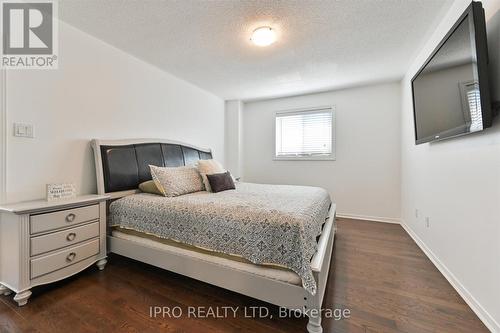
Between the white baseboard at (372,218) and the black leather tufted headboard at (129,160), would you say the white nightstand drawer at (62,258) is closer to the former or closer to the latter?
the black leather tufted headboard at (129,160)

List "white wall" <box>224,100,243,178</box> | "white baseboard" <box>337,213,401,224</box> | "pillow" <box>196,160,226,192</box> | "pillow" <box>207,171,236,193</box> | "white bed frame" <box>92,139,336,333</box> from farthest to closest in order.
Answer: "white wall" <box>224,100,243,178</box> → "white baseboard" <box>337,213,401,224</box> → "pillow" <box>196,160,226,192</box> → "pillow" <box>207,171,236,193</box> → "white bed frame" <box>92,139,336,333</box>

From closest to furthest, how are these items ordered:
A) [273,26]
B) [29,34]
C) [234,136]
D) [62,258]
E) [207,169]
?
[62,258], [29,34], [273,26], [207,169], [234,136]

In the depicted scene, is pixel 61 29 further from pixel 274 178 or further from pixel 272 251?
pixel 274 178

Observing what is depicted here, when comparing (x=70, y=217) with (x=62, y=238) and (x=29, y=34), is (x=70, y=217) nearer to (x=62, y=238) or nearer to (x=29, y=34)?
(x=62, y=238)

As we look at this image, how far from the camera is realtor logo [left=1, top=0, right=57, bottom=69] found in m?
1.80

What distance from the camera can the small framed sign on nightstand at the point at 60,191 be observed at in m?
1.88

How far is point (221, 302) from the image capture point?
5.26 ft

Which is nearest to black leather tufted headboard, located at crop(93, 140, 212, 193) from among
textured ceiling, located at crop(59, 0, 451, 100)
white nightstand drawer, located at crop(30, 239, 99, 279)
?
white nightstand drawer, located at crop(30, 239, 99, 279)

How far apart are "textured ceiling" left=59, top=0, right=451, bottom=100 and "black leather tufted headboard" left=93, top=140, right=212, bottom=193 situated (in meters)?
1.20

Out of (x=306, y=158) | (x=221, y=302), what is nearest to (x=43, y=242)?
(x=221, y=302)

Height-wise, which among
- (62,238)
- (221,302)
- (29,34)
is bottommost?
(221,302)

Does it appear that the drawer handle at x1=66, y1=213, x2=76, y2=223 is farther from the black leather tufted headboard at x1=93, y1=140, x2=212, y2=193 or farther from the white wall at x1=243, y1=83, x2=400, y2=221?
the white wall at x1=243, y1=83, x2=400, y2=221

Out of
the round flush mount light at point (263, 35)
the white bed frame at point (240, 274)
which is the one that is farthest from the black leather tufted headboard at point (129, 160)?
the round flush mount light at point (263, 35)

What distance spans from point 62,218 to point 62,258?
13.2 inches
